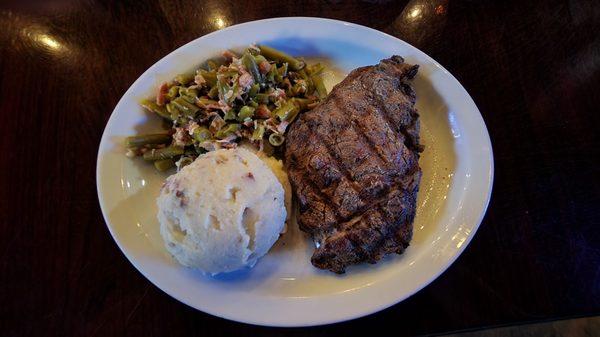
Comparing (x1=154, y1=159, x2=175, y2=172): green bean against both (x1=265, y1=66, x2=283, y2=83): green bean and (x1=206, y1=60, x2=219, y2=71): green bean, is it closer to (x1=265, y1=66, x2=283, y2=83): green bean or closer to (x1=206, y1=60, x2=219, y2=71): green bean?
(x1=206, y1=60, x2=219, y2=71): green bean

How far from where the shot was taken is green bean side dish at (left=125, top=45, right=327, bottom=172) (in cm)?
227

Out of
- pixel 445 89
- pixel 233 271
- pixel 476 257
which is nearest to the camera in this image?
pixel 233 271

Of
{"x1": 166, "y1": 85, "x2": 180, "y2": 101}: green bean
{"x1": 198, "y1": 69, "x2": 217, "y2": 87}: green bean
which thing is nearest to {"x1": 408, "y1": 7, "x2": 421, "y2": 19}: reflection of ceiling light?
{"x1": 198, "y1": 69, "x2": 217, "y2": 87}: green bean

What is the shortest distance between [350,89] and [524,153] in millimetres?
1221

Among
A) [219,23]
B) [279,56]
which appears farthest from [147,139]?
[219,23]

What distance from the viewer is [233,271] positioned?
2.06 m

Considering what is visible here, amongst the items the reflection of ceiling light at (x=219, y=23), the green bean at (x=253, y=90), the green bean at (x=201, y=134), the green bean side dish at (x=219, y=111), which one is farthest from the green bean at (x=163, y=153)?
the reflection of ceiling light at (x=219, y=23)

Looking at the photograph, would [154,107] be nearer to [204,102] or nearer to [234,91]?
[204,102]

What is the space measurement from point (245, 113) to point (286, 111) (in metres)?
0.25

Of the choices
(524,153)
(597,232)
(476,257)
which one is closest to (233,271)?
(476,257)

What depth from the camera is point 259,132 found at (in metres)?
2.28

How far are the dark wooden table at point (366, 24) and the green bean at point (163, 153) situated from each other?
43 cm

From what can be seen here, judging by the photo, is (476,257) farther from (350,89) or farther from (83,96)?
(83,96)

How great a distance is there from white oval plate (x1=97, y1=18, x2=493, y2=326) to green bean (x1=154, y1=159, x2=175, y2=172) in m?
0.07
